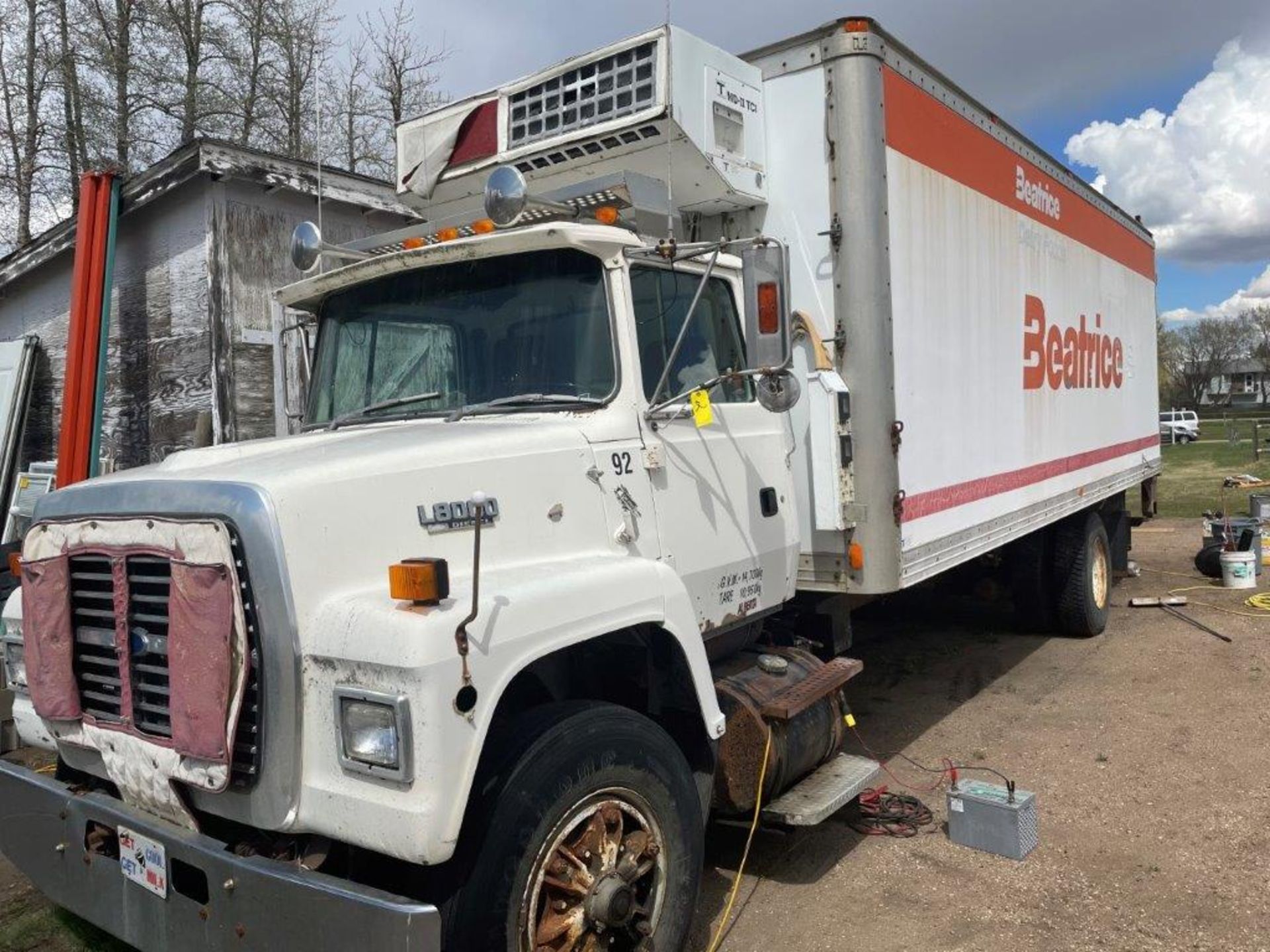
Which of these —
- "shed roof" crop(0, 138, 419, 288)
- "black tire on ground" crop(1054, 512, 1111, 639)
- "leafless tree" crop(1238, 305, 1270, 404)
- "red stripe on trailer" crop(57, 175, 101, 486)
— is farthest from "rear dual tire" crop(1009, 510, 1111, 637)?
"leafless tree" crop(1238, 305, 1270, 404)

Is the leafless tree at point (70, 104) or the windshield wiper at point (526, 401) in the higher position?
the leafless tree at point (70, 104)

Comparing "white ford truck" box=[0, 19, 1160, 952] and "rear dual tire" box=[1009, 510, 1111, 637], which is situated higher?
"white ford truck" box=[0, 19, 1160, 952]

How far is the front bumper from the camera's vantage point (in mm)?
2268

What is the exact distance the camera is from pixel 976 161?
5695mm

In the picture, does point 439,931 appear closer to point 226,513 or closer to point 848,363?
point 226,513

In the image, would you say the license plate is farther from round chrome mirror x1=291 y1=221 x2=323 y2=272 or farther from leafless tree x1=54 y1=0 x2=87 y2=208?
leafless tree x1=54 y1=0 x2=87 y2=208

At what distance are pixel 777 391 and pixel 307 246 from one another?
6.70 ft

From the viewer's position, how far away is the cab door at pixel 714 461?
3.57m

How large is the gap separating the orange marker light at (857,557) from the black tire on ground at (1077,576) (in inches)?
175

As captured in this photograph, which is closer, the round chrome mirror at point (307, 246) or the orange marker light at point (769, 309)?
the orange marker light at point (769, 309)

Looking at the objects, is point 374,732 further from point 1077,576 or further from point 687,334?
point 1077,576

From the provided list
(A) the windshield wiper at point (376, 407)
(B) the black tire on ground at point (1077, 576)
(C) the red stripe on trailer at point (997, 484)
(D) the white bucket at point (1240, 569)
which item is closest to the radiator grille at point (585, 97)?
(A) the windshield wiper at point (376, 407)

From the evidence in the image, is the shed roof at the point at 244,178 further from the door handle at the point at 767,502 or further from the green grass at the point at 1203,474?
the green grass at the point at 1203,474

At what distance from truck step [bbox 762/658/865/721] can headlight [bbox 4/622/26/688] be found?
8.59 feet
